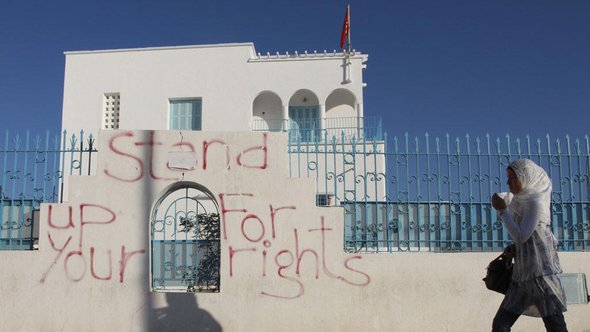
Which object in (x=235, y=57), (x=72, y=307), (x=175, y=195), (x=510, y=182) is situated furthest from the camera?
(x=235, y=57)

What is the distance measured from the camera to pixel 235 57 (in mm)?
22172

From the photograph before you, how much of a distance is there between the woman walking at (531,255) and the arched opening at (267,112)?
18.6m

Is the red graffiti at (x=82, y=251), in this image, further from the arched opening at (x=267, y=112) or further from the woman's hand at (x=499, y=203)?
the arched opening at (x=267, y=112)

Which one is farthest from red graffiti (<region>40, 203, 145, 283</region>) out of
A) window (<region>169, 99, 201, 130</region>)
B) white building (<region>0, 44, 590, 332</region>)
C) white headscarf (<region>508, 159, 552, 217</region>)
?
window (<region>169, 99, 201, 130</region>)

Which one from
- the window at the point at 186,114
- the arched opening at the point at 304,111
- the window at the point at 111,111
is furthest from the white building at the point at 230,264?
the window at the point at 111,111

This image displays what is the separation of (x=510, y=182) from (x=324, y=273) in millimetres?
3062

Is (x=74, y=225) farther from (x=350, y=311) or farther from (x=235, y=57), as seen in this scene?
(x=235, y=57)

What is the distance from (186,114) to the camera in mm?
22250

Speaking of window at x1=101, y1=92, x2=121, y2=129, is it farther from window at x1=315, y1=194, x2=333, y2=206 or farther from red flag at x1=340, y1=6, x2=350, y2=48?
window at x1=315, y1=194, x2=333, y2=206

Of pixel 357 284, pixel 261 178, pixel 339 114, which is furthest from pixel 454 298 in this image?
pixel 339 114

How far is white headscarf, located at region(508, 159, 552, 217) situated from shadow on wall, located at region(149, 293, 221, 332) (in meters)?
3.95

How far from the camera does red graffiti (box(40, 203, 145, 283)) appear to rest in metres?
6.59

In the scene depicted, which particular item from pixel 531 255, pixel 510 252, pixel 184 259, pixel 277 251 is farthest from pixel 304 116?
pixel 531 255

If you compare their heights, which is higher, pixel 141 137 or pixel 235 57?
pixel 235 57
